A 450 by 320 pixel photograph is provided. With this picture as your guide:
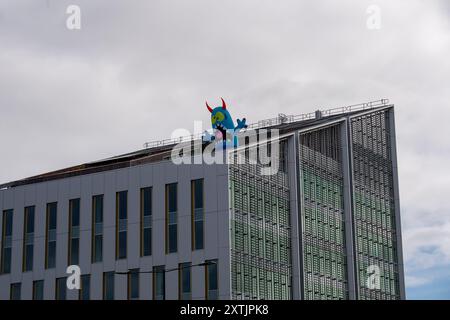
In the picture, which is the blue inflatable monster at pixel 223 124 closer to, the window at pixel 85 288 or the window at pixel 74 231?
the window at pixel 74 231

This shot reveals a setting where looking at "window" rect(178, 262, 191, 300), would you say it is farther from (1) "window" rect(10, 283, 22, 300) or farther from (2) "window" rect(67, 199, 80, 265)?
(1) "window" rect(10, 283, 22, 300)

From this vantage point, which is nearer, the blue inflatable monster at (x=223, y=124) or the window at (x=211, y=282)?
the window at (x=211, y=282)

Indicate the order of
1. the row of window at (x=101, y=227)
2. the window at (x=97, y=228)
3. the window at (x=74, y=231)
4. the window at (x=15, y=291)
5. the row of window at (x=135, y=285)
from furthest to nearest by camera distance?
1. the window at (x=15, y=291)
2. the window at (x=74, y=231)
3. the window at (x=97, y=228)
4. the row of window at (x=101, y=227)
5. the row of window at (x=135, y=285)

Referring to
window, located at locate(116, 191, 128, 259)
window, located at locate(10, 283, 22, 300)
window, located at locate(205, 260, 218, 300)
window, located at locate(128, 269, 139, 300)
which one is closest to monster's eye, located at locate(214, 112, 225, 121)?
window, located at locate(116, 191, 128, 259)

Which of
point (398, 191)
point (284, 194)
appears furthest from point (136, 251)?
point (398, 191)

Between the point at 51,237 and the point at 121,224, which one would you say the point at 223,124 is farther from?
the point at 51,237

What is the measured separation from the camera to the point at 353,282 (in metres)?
79.2

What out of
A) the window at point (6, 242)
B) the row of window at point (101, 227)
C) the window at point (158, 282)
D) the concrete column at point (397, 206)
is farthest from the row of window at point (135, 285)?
the concrete column at point (397, 206)

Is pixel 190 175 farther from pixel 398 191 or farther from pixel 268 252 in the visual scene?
pixel 398 191

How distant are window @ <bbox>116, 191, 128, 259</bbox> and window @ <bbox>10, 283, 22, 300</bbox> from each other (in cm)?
936

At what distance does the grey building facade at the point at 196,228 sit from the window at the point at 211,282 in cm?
10

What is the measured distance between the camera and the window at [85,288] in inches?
2661

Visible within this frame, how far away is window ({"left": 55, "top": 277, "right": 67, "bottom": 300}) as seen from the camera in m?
68.5
